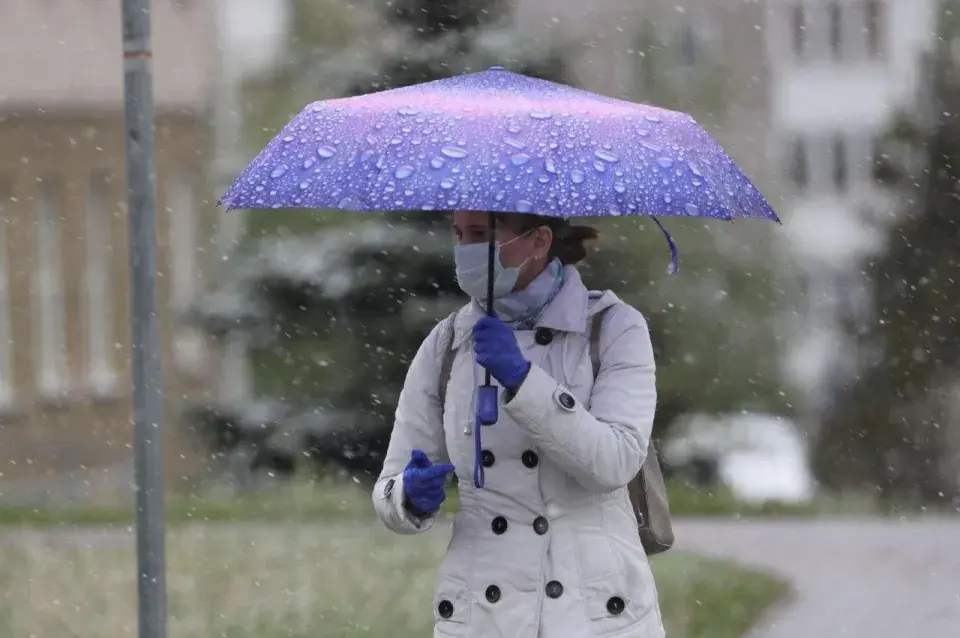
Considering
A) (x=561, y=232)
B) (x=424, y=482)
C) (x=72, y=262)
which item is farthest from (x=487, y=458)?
(x=72, y=262)

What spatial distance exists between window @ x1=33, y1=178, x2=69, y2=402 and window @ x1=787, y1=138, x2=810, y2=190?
10.0m

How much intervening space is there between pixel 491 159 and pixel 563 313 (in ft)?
1.69

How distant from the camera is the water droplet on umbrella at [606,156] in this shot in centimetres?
387

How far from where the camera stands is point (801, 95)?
25984 mm

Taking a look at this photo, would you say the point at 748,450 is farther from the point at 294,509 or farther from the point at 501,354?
the point at 501,354

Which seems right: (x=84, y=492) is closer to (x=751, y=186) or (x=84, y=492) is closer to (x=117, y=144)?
(x=117, y=144)

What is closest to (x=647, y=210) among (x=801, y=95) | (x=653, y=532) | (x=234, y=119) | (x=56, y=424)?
(x=653, y=532)

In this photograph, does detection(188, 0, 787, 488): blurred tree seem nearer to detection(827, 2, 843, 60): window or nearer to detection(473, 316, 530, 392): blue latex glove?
detection(473, 316, 530, 392): blue latex glove

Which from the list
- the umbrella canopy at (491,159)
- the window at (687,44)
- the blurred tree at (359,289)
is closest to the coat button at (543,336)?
the umbrella canopy at (491,159)

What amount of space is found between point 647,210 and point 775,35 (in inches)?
930

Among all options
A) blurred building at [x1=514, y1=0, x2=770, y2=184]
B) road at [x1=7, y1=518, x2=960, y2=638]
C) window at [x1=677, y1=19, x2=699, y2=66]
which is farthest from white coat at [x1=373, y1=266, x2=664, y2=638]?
window at [x1=677, y1=19, x2=699, y2=66]

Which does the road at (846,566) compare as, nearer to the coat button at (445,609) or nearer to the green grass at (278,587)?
the green grass at (278,587)

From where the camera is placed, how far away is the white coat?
4055 mm

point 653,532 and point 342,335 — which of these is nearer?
point 653,532
